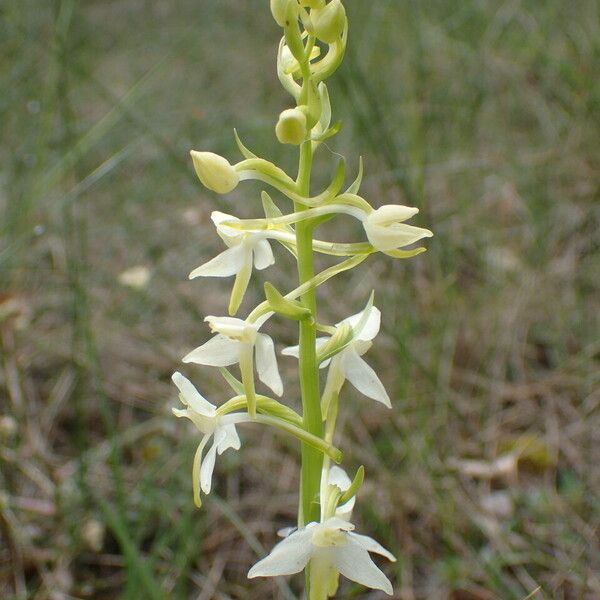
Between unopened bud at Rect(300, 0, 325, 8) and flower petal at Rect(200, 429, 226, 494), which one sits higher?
unopened bud at Rect(300, 0, 325, 8)

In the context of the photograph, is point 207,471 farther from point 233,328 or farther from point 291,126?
point 291,126

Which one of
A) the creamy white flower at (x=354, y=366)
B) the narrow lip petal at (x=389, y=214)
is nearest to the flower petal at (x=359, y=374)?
the creamy white flower at (x=354, y=366)

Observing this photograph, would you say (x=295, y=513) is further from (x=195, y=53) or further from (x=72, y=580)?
(x=195, y=53)

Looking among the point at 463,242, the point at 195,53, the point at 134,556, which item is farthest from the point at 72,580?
the point at 195,53

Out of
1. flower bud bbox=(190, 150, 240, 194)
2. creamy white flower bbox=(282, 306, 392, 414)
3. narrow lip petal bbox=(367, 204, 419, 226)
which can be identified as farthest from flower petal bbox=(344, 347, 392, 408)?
flower bud bbox=(190, 150, 240, 194)

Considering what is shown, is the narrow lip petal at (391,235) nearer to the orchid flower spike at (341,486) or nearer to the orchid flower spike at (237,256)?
the orchid flower spike at (237,256)

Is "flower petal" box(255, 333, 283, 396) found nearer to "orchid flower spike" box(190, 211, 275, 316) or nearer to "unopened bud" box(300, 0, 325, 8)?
"orchid flower spike" box(190, 211, 275, 316)
